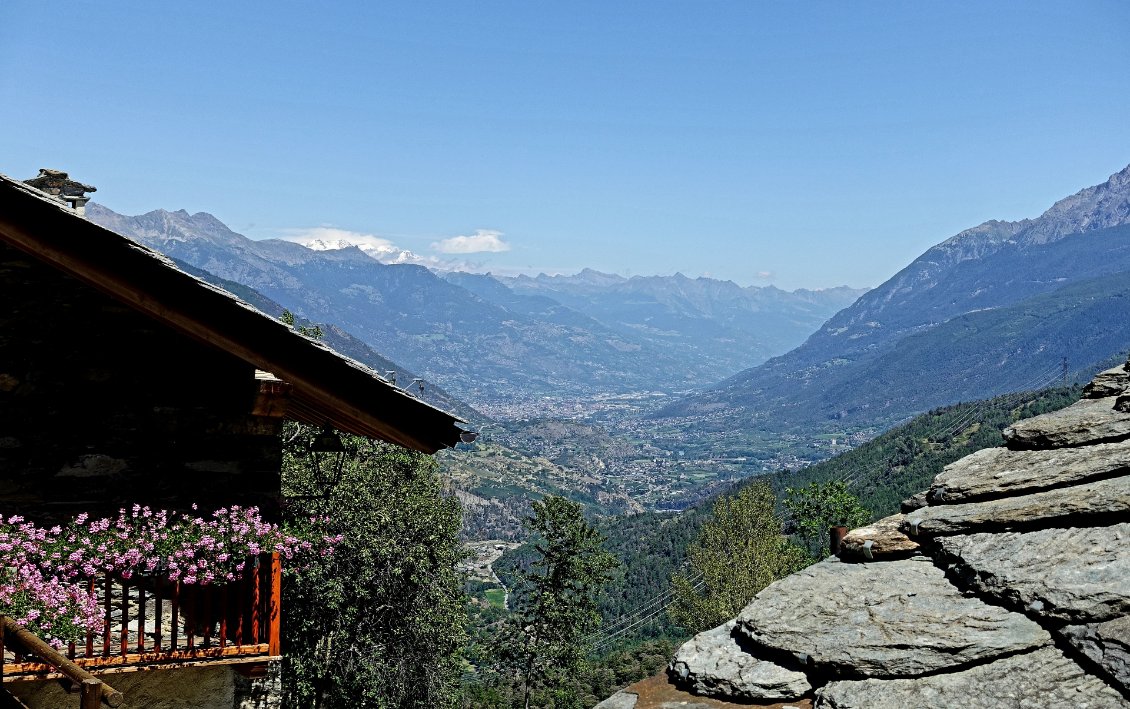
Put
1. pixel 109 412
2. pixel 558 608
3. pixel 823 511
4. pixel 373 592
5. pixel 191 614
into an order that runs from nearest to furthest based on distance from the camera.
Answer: pixel 191 614 → pixel 109 412 → pixel 373 592 → pixel 558 608 → pixel 823 511

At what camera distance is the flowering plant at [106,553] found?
6.73 metres

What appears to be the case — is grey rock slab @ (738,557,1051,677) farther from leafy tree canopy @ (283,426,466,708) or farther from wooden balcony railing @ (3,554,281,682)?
leafy tree canopy @ (283,426,466,708)

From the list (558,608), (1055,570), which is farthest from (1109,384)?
(558,608)

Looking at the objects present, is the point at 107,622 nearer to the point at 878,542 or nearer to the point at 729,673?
the point at 729,673

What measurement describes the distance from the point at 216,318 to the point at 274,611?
8.27ft

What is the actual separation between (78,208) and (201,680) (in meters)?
6.70

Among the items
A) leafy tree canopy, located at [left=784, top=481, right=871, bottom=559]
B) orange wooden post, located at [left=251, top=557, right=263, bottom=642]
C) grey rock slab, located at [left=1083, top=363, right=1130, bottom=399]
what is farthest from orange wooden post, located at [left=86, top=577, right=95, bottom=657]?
leafy tree canopy, located at [left=784, top=481, right=871, bottom=559]

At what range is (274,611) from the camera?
759 centimetres

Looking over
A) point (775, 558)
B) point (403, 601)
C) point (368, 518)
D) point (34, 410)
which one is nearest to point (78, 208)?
point (34, 410)

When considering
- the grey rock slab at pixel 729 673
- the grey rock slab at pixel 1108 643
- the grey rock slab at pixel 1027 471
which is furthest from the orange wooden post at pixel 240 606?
the grey rock slab at pixel 1027 471

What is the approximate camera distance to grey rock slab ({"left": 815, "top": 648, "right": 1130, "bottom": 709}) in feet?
22.1

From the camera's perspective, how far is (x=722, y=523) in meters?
66.9

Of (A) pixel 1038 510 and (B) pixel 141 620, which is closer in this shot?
(B) pixel 141 620

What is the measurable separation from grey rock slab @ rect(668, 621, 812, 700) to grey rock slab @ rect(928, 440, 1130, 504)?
2992mm
